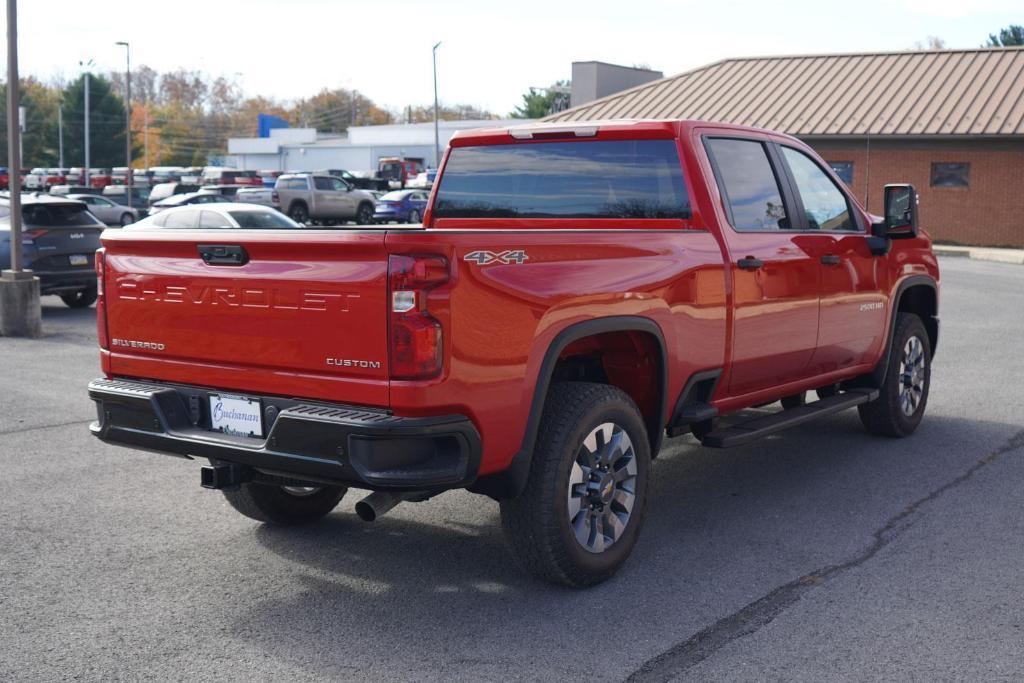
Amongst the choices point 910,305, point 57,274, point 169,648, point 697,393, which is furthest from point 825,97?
point 169,648

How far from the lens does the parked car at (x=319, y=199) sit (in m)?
40.1

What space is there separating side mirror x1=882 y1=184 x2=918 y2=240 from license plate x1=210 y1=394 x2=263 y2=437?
4.42m

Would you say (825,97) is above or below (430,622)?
above

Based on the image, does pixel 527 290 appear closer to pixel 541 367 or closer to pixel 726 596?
pixel 541 367

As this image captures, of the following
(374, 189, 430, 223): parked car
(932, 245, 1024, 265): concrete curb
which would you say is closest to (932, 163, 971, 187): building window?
(932, 245, 1024, 265): concrete curb

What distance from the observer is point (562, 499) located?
15.7 ft

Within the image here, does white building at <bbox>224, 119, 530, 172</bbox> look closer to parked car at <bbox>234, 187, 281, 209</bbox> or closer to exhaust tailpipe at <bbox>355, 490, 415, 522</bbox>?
parked car at <bbox>234, 187, 281, 209</bbox>

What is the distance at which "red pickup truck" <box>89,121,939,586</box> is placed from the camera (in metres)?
4.31

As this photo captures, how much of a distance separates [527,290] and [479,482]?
0.79 metres

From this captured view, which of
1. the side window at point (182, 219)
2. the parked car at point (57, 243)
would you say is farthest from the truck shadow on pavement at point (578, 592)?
the side window at point (182, 219)

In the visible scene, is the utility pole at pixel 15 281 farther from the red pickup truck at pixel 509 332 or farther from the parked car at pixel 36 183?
the parked car at pixel 36 183

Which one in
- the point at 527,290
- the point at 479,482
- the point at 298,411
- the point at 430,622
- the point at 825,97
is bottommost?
the point at 430,622

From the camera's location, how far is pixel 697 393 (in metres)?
6.00

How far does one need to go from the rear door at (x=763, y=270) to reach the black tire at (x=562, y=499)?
1.27 meters
